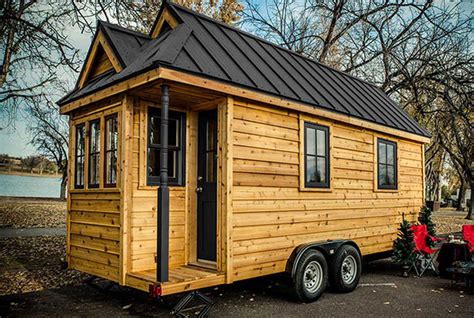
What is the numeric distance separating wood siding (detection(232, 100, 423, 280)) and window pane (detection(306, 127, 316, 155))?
208 mm

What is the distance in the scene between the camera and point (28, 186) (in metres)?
34.4

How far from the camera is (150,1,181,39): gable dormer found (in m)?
6.34

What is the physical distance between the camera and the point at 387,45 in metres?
17.4

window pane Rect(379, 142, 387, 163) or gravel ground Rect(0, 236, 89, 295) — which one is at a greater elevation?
window pane Rect(379, 142, 387, 163)

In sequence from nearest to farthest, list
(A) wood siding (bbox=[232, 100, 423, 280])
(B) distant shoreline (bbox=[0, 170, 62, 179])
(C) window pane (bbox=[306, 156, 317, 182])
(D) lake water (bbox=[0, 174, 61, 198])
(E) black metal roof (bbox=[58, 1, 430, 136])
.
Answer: (E) black metal roof (bbox=[58, 1, 430, 136]) → (A) wood siding (bbox=[232, 100, 423, 280]) → (C) window pane (bbox=[306, 156, 317, 182]) → (B) distant shoreline (bbox=[0, 170, 62, 179]) → (D) lake water (bbox=[0, 174, 61, 198])

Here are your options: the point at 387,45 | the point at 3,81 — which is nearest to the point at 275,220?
the point at 3,81

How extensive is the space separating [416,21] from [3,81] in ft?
51.4

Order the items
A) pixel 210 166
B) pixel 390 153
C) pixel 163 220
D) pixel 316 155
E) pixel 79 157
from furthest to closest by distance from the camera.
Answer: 1. pixel 390 153
2. pixel 316 155
3. pixel 79 157
4. pixel 210 166
5. pixel 163 220

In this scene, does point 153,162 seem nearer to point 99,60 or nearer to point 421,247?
point 99,60

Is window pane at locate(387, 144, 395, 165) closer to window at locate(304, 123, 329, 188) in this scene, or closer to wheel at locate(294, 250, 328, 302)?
window at locate(304, 123, 329, 188)

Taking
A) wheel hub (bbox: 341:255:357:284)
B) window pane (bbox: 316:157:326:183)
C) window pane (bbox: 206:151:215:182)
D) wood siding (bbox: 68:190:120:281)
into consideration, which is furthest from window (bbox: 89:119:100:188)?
wheel hub (bbox: 341:255:357:284)

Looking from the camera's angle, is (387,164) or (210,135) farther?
(387,164)

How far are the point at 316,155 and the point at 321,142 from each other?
1.01 feet

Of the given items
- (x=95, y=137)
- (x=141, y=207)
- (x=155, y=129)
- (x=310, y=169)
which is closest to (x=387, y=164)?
(x=310, y=169)
